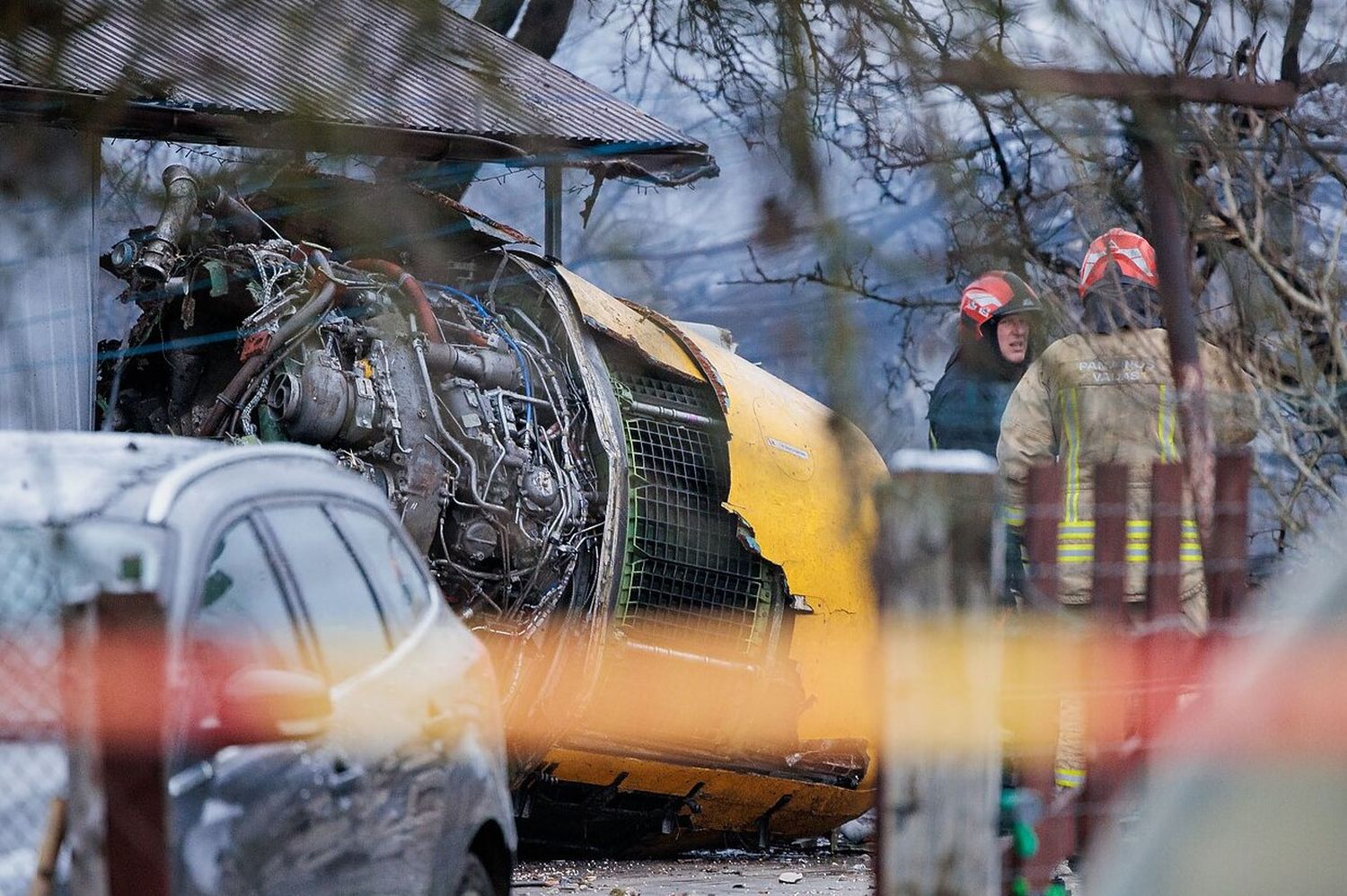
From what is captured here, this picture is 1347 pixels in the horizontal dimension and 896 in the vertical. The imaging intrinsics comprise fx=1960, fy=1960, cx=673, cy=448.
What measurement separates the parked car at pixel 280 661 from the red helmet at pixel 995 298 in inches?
57.1

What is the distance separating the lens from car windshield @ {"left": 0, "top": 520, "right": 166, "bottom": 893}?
3359 millimetres

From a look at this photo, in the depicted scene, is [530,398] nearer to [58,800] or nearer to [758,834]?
[758,834]

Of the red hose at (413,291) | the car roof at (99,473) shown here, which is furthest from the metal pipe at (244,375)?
the car roof at (99,473)

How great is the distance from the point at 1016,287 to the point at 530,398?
4726mm

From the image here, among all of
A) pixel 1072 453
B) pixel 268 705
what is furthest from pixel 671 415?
pixel 268 705

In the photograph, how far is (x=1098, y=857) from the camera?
407 cm

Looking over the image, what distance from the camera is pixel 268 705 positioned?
3.65 m

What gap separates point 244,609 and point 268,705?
302 mm

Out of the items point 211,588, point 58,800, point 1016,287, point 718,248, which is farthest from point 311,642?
point 718,248

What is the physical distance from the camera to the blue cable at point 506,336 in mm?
7875

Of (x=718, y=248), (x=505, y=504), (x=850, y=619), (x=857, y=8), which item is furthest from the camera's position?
(x=718, y=248)

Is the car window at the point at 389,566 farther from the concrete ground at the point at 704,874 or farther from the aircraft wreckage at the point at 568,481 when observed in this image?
the concrete ground at the point at 704,874

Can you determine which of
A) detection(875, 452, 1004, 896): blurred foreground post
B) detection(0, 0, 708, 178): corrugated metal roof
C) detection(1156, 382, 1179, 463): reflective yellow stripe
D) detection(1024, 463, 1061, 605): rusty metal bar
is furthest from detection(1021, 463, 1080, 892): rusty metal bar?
detection(1156, 382, 1179, 463): reflective yellow stripe

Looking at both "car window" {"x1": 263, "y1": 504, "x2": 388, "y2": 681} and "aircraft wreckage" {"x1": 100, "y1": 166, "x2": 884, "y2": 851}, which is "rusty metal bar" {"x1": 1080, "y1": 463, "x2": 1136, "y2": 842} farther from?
"aircraft wreckage" {"x1": 100, "y1": 166, "x2": 884, "y2": 851}
